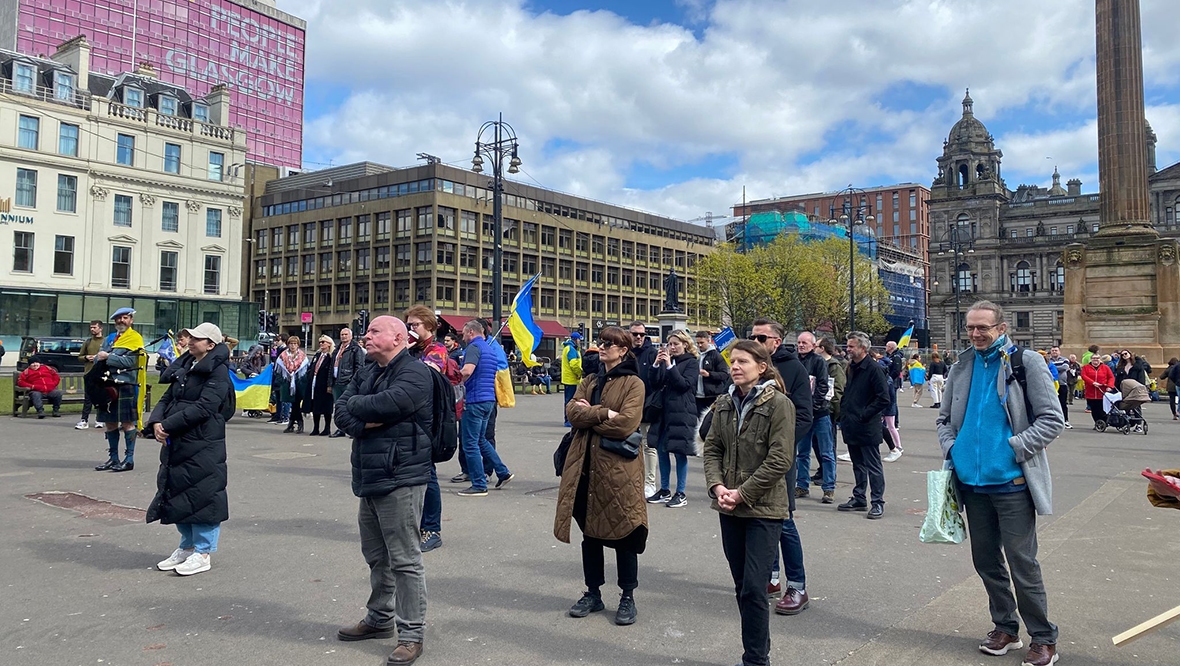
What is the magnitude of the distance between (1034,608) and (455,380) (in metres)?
5.97

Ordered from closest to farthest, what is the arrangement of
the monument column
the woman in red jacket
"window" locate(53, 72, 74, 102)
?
the woman in red jacket < the monument column < "window" locate(53, 72, 74, 102)

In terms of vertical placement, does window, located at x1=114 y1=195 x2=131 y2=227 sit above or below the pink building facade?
below

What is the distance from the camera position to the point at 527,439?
48.6 feet

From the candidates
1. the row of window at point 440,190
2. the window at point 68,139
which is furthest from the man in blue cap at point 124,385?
the row of window at point 440,190

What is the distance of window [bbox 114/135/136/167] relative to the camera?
156 ft

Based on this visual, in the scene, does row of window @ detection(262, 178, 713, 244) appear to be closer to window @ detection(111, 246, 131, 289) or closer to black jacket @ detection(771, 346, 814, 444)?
window @ detection(111, 246, 131, 289)

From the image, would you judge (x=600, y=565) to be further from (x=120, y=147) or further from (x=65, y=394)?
(x=120, y=147)

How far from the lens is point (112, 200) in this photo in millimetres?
47188

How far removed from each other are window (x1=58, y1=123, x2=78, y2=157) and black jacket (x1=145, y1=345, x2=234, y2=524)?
4782 cm

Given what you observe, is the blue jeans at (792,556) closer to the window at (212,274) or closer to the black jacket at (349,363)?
the black jacket at (349,363)

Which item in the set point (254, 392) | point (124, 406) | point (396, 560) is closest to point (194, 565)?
point (396, 560)

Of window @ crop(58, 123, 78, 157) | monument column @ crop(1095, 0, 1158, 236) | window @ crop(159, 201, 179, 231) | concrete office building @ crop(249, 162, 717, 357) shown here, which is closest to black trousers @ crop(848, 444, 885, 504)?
monument column @ crop(1095, 0, 1158, 236)

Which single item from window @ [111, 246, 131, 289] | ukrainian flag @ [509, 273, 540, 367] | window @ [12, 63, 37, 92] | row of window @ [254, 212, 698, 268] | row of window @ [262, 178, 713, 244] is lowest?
ukrainian flag @ [509, 273, 540, 367]

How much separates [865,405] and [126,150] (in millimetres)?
50351
